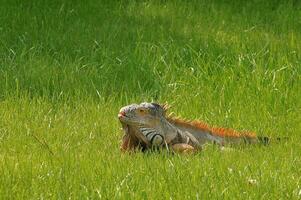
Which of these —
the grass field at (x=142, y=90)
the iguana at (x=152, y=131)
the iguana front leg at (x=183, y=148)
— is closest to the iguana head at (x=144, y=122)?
the iguana at (x=152, y=131)

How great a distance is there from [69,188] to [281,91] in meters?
3.04

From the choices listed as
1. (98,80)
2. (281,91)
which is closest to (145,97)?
(98,80)

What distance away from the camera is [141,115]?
650 cm

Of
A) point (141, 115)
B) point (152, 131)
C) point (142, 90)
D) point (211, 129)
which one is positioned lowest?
point (142, 90)

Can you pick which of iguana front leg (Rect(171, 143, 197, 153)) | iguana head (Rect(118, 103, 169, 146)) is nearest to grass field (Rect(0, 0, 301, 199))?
iguana front leg (Rect(171, 143, 197, 153))

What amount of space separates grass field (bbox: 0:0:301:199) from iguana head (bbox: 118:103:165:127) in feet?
0.85

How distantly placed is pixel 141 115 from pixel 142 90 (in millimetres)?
1842

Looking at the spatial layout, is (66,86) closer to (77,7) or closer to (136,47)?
(136,47)

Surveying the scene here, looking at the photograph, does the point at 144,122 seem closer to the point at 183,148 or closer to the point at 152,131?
the point at 152,131

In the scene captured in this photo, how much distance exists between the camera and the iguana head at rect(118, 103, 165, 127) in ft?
21.2

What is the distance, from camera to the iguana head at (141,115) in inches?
255

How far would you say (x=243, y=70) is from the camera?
8.57 m

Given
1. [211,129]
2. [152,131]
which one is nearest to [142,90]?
[211,129]

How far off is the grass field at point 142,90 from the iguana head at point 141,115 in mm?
258
